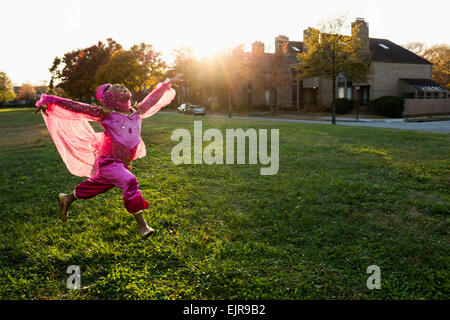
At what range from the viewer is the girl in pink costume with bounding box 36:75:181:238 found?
4.38 m

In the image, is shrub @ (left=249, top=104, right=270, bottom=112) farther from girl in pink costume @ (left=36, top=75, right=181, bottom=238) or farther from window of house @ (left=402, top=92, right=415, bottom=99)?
girl in pink costume @ (left=36, top=75, right=181, bottom=238)

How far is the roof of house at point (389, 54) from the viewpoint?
40856mm

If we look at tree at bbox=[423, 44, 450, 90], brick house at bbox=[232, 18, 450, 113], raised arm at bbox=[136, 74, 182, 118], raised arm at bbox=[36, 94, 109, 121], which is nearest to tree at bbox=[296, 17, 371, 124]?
brick house at bbox=[232, 18, 450, 113]

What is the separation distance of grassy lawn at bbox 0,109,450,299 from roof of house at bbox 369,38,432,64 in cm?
3646

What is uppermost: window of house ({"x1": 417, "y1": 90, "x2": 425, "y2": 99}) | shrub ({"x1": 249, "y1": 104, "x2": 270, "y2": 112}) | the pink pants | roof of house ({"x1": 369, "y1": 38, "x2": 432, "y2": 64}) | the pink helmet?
roof of house ({"x1": 369, "y1": 38, "x2": 432, "y2": 64})

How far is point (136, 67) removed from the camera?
738 inches

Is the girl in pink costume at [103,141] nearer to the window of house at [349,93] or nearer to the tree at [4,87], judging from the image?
the window of house at [349,93]

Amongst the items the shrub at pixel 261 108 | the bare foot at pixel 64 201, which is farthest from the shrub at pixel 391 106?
the bare foot at pixel 64 201

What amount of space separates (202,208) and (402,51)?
46.8 metres

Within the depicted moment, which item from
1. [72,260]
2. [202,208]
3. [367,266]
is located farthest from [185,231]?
[367,266]

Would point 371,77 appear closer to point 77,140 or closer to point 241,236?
point 241,236

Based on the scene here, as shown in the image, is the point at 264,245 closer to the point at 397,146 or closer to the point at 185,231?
the point at 185,231

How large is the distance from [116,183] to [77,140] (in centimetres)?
91

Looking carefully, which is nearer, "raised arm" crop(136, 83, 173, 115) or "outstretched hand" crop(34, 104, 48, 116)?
"outstretched hand" crop(34, 104, 48, 116)
